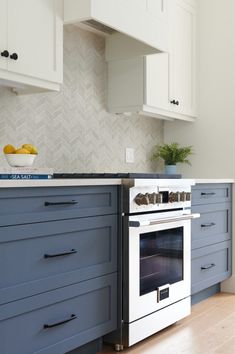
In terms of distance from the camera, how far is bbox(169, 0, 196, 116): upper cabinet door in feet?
12.7

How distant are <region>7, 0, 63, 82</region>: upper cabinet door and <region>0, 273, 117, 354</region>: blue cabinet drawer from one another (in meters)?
1.06

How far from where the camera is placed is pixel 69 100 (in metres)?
3.23

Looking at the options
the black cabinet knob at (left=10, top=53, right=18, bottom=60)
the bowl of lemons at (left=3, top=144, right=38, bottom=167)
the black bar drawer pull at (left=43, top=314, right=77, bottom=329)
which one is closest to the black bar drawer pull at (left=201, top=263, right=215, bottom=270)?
the black bar drawer pull at (left=43, top=314, right=77, bottom=329)

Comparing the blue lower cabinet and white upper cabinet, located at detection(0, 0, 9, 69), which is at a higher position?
white upper cabinet, located at detection(0, 0, 9, 69)

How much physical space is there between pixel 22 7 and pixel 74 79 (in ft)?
3.10

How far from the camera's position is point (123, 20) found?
114 inches

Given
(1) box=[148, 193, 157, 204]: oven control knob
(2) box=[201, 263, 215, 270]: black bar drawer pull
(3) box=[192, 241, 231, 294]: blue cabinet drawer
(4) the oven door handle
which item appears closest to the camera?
(4) the oven door handle

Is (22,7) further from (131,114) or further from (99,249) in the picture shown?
(131,114)

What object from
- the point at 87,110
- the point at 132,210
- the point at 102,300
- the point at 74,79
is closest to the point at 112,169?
the point at 87,110

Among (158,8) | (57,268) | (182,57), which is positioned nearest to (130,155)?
(182,57)

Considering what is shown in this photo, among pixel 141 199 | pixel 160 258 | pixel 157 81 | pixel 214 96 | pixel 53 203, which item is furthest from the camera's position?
pixel 214 96

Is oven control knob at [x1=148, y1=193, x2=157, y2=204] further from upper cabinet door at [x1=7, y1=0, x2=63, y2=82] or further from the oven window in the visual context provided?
upper cabinet door at [x1=7, y1=0, x2=63, y2=82]

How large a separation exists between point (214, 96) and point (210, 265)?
4.69 ft

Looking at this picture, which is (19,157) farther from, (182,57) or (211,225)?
(182,57)
